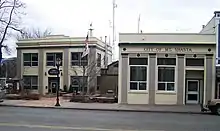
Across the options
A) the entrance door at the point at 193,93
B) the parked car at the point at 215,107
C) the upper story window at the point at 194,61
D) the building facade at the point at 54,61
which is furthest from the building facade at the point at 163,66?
the building facade at the point at 54,61

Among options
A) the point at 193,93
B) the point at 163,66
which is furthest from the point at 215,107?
the point at 163,66

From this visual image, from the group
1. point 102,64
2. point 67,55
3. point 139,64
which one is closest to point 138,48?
point 139,64

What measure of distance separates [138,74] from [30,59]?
83.4 ft

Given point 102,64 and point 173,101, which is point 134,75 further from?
point 102,64

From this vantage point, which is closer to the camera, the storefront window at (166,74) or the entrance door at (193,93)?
the storefront window at (166,74)

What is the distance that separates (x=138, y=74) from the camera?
1252 inches

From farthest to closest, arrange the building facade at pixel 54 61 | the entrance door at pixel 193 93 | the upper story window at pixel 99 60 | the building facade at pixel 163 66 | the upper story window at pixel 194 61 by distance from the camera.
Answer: the upper story window at pixel 99 60 < the building facade at pixel 54 61 < the entrance door at pixel 193 93 < the upper story window at pixel 194 61 < the building facade at pixel 163 66

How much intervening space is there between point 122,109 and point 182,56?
27.4 feet

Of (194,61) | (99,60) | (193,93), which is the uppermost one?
(99,60)

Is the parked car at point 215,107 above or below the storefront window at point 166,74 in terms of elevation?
below

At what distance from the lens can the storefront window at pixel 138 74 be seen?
104 ft

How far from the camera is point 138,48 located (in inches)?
1249

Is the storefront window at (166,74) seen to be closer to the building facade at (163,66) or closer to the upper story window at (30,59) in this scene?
the building facade at (163,66)

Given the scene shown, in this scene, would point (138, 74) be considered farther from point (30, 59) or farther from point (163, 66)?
point (30, 59)
